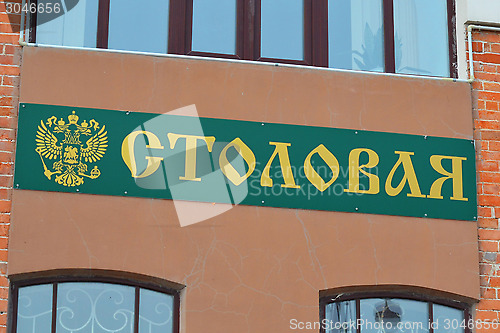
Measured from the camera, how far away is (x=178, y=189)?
7711mm

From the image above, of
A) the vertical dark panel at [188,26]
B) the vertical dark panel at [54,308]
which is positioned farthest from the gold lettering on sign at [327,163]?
the vertical dark panel at [54,308]

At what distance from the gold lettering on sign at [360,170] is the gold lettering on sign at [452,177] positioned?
17.6 inches

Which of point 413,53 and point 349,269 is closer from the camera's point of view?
point 349,269

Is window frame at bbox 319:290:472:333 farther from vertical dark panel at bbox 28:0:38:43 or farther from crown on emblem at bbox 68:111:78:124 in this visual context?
vertical dark panel at bbox 28:0:38:43

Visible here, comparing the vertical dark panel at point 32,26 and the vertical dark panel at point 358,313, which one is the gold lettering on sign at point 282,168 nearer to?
the vertical dark panel at point 358,313

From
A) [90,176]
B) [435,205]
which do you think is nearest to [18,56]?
[90,176]

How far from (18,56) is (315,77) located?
2.32 metres

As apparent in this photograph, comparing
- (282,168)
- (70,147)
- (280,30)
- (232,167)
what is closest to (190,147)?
(232,167)

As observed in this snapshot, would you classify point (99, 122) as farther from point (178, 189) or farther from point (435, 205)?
point (435, 205)

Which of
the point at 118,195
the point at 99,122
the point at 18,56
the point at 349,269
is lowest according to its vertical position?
the point at 349,269

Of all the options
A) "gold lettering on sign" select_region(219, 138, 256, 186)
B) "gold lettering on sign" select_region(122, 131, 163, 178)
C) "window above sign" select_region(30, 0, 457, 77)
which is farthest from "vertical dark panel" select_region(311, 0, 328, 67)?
"gold lettering on sign" select_region(122, 131, 163, 178)

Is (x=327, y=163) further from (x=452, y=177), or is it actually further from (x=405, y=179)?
(x=452, y=177)

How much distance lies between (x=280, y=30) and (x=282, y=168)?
1232mm

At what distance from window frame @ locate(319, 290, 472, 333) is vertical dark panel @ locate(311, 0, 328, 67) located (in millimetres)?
1881
